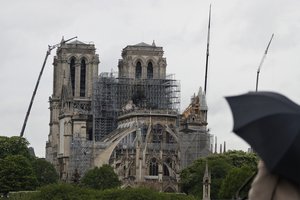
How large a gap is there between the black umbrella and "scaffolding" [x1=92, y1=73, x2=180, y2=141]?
18107 centimetres

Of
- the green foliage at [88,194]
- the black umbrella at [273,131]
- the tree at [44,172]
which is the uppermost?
the tree at [44,172]

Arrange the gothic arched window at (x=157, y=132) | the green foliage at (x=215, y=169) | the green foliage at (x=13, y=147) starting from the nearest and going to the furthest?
the green foliage at (x=215, y=169)
the green foliage at (x=13, y=147)
the gothic arched window at (x=157, y=132)

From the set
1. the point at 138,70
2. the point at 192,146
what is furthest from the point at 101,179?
the point at 138,70

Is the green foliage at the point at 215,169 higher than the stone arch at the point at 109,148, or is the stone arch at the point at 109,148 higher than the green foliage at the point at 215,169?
the stone arch at the point at 109,148

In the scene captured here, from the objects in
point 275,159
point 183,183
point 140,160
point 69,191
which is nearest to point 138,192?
point 69,191

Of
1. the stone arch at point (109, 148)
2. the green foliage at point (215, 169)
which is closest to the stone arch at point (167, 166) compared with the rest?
the stone arch at point (109, 148)

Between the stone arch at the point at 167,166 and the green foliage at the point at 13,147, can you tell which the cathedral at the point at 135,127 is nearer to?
the stone arch at the point at 167,166

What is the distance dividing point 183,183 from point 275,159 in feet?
468

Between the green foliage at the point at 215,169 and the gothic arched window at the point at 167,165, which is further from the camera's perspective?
the gothic arched window at the point at 167,165

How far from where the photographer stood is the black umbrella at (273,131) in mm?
5230

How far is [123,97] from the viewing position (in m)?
192

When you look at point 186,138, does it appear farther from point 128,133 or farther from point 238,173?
point 238,173

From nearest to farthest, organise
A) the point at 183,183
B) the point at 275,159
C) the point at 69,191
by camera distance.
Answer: the point at 275,159
the point at 69,191
the point at 183,183

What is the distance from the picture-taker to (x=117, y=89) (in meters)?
191
